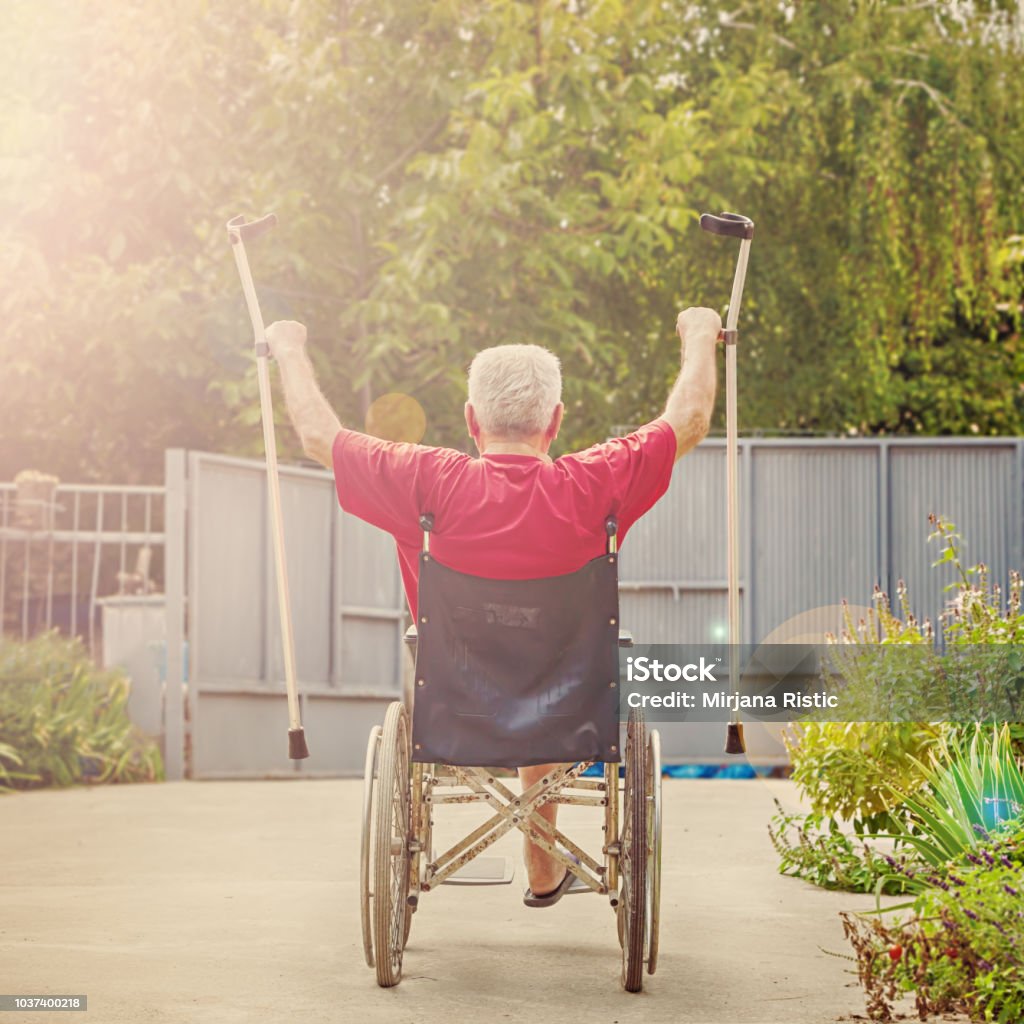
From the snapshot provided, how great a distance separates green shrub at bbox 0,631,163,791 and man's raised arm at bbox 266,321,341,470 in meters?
5.85

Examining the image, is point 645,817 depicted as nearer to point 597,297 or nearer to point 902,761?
point 902,761

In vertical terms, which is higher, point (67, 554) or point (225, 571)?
point (67, 554)

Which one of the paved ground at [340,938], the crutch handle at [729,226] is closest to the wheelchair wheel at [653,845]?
the paved ground at [340,938]

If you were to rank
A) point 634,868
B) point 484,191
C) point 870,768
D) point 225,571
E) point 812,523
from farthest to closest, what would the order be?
point 484,191, point 812,523, point 225,571, point 870,768, point 634,868

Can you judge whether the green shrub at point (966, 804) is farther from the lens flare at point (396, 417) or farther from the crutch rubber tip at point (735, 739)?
the lens flare at point (396, 417)

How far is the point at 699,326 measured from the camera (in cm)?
457

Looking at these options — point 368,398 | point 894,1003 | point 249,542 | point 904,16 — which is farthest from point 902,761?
point 904,16

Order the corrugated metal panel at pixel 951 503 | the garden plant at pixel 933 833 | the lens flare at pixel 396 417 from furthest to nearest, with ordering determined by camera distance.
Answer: the lens flare at pixel 396 417, the corrugated metal panel at pixel 951 503, the garden plant at pixel 933 833

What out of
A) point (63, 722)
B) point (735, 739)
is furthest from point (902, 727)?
point (63, 722)

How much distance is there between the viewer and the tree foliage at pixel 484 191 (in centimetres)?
1366

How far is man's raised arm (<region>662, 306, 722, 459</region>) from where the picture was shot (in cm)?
444

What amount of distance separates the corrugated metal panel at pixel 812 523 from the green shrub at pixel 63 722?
4526 mm

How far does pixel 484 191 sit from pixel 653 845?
9.36 meters

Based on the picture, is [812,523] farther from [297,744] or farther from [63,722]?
[297,744]
